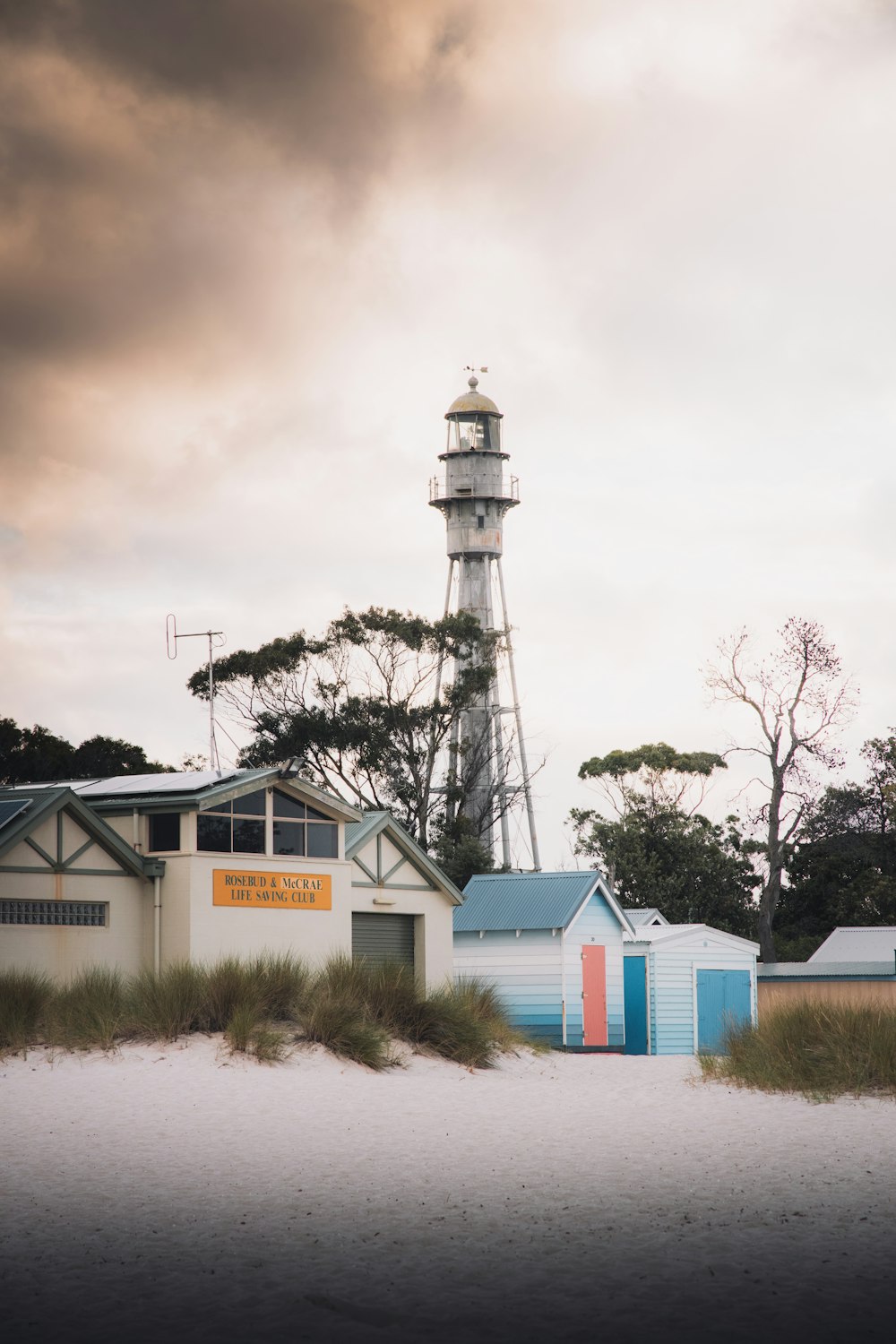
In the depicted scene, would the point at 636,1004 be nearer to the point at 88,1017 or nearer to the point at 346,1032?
the point at 346,1032

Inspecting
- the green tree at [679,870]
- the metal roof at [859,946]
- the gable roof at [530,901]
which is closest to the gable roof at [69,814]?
the gable roof at [530,901]

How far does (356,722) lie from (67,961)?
868 inches

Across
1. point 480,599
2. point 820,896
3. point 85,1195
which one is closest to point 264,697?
point 480,599

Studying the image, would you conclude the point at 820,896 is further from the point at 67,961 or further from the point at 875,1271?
the point at 875,1271

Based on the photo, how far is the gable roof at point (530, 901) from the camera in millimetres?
30516

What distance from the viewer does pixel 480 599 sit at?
167 ft

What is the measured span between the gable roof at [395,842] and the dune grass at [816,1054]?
12.0 metres

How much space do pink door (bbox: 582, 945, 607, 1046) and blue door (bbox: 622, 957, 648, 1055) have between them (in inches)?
40.5

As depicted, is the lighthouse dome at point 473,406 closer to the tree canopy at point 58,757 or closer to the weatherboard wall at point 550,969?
the tree canopy at point 58,757

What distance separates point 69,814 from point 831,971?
1920 cm

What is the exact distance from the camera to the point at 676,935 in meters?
32.6

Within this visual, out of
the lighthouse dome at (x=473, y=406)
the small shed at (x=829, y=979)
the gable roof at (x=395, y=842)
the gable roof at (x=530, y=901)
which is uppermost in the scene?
the lighthouse dome at (x=473, y=406)

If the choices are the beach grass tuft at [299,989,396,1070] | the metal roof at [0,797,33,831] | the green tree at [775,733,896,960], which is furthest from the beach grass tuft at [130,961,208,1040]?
the green tree at [775,733,896,960]

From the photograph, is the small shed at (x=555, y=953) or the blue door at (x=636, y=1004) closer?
the small shed at (x=555, y=953)
